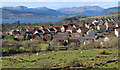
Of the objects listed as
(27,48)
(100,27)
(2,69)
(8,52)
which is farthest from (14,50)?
(100,27)

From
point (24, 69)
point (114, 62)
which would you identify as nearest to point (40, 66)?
point (24, 69)

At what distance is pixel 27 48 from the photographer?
27031 mm

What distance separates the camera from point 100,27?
45.9m

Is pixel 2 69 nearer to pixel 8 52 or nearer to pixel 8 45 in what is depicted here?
pixel 8 52

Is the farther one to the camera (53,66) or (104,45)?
(104,45)

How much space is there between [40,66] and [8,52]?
36.2 ft

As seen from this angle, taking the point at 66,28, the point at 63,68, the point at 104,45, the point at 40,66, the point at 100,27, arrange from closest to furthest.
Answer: the point at 40,66, the point at 63,68, the point at 104,45, the point at 100,27, the point at 66,28

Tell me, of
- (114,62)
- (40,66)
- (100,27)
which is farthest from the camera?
(100,27)

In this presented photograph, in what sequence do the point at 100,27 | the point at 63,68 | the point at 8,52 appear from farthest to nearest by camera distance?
the point at 100,27 → the point at 8,52 → the point at 63,68

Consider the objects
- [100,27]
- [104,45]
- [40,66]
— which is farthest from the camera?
[100,27]

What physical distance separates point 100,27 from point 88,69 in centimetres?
3229

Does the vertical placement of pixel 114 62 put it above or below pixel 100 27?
below

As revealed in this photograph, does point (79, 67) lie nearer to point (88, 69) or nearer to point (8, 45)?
point (88, 69)

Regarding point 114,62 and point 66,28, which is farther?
point 66,28
